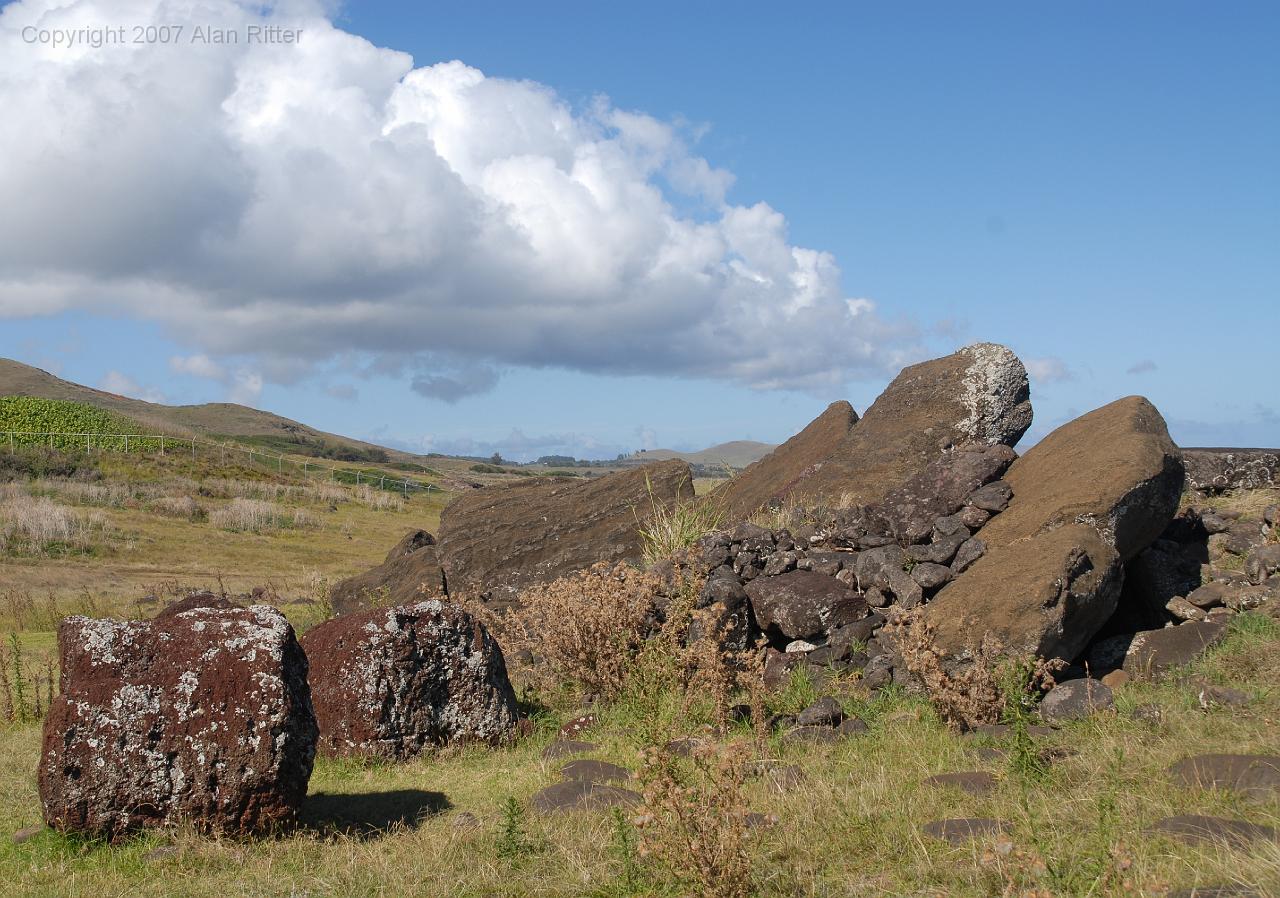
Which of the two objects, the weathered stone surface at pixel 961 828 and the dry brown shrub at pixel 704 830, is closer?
the dry brown shrub at pixel 704 830

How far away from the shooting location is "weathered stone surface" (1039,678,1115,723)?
824 cm

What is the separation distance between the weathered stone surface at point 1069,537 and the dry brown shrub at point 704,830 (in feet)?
14.4

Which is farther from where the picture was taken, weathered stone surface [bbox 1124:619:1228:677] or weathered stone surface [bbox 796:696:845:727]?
weathered stone surface [bbox 1124:619:1228:677]

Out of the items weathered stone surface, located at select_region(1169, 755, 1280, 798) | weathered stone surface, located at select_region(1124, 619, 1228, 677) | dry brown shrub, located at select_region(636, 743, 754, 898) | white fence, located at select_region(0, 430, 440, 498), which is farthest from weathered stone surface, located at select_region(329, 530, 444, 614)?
white fence, located at select_region(0, 430, 440, 498)

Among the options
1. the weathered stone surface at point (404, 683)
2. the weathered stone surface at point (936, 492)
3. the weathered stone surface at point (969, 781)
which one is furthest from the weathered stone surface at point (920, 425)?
the weathered stone surface at point (969, 781)

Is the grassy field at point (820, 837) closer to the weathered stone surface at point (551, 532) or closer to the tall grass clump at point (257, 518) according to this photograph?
the weathered stone surface at point (551, 532)

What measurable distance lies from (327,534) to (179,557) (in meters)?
7.97

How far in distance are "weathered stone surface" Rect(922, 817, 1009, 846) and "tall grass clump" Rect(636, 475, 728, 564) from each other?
644 centimetres

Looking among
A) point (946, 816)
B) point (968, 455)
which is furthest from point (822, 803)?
point (968, 455)

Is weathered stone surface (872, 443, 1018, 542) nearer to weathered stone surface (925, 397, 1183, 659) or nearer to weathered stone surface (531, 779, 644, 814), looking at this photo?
weathered stone surface (925, 397, 1183, 659)

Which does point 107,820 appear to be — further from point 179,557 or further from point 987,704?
point 179,557

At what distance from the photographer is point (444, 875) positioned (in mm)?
5691

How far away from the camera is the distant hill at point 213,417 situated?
11819 cm

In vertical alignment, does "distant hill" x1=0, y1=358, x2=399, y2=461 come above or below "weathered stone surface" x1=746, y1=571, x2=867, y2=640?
above
